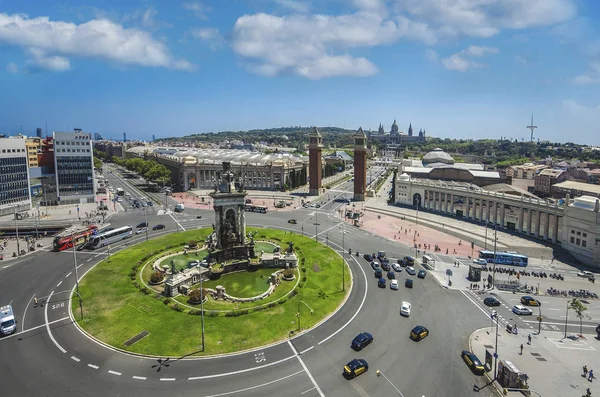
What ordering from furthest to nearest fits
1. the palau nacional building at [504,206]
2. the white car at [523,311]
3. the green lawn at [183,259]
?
the palau nacional building at [504,206] < the green lawn at [183,259] < the white car at [523,311]

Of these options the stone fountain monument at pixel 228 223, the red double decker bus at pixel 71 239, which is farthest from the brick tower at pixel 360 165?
the red double decker bus at pixel 71 239

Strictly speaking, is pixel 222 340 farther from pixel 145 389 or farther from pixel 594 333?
pixel 594 333

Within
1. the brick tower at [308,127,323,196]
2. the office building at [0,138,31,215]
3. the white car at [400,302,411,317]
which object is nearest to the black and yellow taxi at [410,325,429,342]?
the white car at [400,302,411,317]

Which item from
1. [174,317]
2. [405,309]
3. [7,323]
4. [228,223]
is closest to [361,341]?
[405,309]

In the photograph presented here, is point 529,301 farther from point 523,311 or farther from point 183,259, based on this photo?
point 183,259

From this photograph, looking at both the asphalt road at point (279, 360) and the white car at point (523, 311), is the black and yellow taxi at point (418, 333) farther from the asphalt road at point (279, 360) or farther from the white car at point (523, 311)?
the white car at point (523, 311)

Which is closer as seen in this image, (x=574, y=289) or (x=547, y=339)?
(x=547, y=339)

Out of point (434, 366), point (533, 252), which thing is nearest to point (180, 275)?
point (434, 366)
